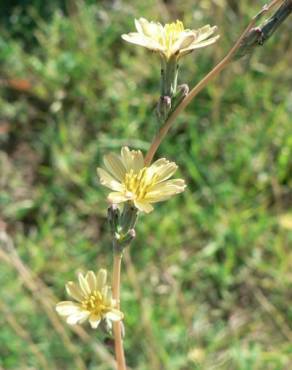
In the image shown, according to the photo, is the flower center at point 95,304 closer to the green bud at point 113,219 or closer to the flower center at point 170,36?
the green bud at point 113,219

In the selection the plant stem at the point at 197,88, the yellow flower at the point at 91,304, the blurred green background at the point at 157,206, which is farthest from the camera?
the blurred green background at the point at 157,206

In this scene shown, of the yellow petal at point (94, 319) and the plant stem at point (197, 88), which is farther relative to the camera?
the yellow petal at point (94, 319)

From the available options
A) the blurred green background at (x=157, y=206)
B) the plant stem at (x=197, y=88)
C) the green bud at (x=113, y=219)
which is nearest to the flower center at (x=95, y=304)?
the green bud at (x=113, y=219)

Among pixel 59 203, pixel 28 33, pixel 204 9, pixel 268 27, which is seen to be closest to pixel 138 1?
pixel 204 9

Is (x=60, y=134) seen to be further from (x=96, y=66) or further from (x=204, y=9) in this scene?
(x=204, y=9)

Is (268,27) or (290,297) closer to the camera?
(268,27)

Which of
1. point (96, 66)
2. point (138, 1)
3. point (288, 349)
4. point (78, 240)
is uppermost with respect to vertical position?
point (138, 1)

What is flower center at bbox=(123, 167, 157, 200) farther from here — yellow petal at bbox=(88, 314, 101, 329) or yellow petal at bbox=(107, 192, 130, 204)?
yellow petal at bbox=(88, 314, 101, 329)
